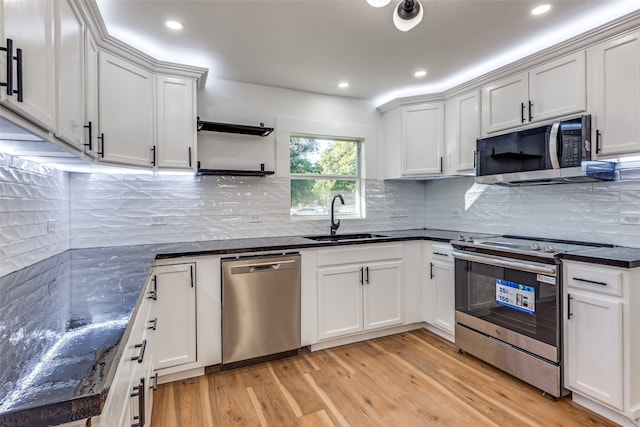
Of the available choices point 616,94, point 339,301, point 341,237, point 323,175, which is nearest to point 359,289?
point 339,301

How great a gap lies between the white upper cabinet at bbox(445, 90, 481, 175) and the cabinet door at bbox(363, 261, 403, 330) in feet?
3.65

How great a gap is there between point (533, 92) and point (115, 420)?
10.2ft

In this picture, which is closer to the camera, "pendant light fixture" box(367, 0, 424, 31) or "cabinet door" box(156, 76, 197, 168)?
"pendant light fixture" box(367, 0, 424, 31)

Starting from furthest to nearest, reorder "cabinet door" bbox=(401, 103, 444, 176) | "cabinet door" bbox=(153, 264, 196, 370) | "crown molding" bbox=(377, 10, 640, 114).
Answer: "cabinet door" bbox=(401, 103, 444, 176) → "cabinet door" bbox=(153, 264, 196, 370) → "crown molding" bbox=(377, 10, 640, 114)

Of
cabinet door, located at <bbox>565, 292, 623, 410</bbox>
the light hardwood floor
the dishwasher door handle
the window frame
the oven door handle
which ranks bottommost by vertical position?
the light hardwood floor

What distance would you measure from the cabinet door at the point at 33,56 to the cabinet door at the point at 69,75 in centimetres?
8

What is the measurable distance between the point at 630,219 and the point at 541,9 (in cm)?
151

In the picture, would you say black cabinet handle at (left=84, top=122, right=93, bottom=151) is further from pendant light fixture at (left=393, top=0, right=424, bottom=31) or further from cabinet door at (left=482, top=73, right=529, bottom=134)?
cabinet door at (left=482, top=73, right=529, bottom=134)

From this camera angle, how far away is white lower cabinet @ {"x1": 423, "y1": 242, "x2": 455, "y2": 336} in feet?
9.52

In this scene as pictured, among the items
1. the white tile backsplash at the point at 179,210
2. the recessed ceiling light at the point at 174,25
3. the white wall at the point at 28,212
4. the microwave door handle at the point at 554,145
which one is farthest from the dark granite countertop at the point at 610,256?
the white wall at the point at 28,212

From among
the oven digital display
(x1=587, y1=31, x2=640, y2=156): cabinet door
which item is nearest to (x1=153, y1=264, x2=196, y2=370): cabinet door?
the oven digital display

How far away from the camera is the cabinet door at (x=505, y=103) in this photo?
261 centimetres

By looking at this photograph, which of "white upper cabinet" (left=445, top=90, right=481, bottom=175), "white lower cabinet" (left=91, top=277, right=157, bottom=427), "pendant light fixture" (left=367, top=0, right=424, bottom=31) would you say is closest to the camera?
"white lower cabinet" (left=91, top=277, right=157, bottom=427)

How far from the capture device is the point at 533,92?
2.54 m
